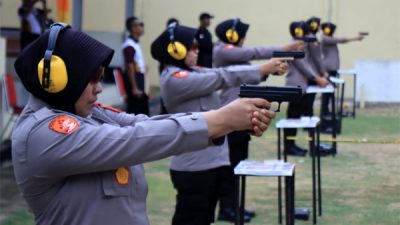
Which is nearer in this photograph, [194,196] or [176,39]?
[194,196]

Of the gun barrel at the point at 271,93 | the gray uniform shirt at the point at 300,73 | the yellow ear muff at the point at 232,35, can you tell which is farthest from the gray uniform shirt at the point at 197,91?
the gray uniform shirt at the point at 300,73

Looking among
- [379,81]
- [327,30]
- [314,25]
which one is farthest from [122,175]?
[379,81]

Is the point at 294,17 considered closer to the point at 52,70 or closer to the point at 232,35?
the point at 232,35

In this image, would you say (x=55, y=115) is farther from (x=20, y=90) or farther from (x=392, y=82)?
(x=392, y=82)

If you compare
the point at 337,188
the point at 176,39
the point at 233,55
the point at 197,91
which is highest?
the point at 176,39

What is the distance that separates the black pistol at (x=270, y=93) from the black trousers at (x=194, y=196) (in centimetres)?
239

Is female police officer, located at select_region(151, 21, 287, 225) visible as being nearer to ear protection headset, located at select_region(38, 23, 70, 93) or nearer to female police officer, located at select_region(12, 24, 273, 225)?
female police officer, located at select_region(12, 24, 273, 225)

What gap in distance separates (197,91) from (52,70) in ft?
9.75

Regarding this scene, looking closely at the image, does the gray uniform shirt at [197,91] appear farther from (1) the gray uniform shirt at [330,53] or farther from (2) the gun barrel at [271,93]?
(1) the gray uniform shirt at [330,53]

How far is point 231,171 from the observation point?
6.88 metres

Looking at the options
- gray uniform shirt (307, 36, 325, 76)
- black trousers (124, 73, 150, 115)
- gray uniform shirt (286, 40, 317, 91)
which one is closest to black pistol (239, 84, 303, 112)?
gray uniform shirt (286, 40, 317, 91)

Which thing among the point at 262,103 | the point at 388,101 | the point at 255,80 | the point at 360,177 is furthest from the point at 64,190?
the point at 388,101

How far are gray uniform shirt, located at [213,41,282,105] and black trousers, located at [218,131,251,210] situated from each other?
0.36 m

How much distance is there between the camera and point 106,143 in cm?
238
